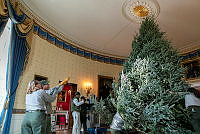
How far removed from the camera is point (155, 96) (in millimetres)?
2449

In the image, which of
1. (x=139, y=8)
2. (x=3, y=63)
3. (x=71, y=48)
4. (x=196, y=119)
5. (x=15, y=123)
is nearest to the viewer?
(x=196, y=119)

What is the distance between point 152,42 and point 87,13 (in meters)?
3.26

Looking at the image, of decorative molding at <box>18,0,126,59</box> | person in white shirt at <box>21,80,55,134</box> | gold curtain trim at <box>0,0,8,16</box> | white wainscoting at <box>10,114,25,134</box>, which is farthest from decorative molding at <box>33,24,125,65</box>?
person in white shirt at <box>21,80,55,134</box>

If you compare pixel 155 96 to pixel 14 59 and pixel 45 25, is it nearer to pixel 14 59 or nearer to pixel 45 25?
pixel 14 59

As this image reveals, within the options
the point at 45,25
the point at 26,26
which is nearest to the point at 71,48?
the point at 45,25

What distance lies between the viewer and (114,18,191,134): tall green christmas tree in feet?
7.41

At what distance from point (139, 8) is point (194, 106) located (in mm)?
3708

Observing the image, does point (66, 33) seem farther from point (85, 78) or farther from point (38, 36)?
point (85, 78)

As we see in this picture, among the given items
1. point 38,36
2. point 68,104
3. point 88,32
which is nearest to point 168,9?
point 88,32

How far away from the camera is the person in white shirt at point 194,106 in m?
2.48

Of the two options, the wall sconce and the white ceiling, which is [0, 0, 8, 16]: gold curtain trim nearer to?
the white ceiling

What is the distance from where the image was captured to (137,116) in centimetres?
233

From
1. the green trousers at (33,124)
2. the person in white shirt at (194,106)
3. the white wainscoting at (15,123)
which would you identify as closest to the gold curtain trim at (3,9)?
the green trousers at (33,124)

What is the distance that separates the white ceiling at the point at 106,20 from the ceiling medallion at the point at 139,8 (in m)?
0.16
